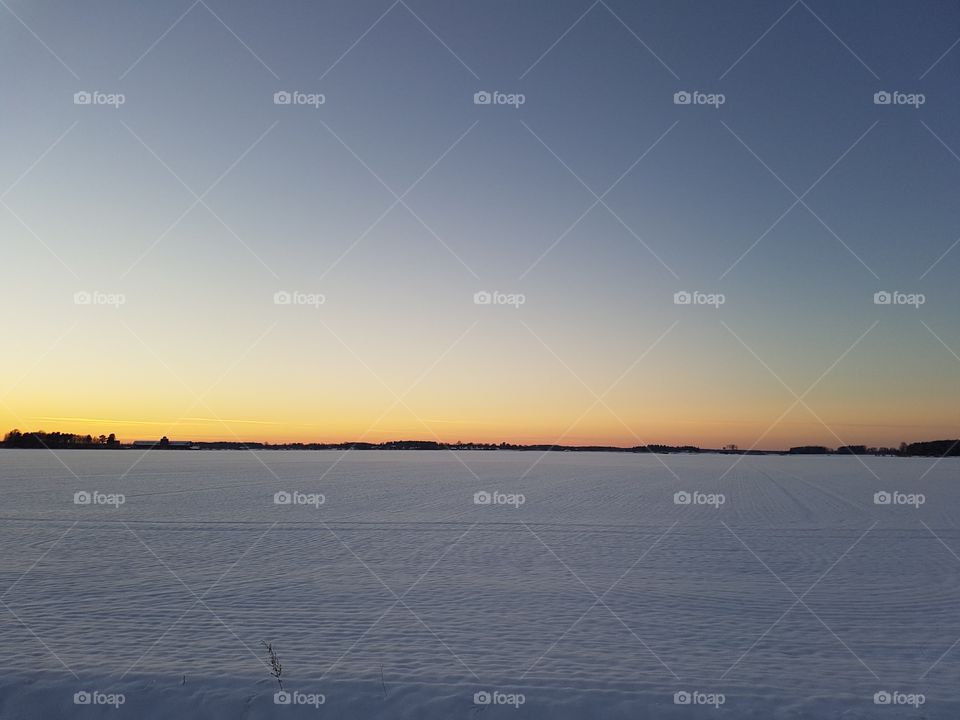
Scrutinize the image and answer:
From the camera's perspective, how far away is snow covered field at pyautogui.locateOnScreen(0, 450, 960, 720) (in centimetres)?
616

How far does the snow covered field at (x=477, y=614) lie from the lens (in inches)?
243

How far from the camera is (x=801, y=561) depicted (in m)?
12.8

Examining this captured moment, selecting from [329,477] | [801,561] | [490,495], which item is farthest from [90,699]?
[329,477]

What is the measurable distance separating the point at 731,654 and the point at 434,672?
3.15m

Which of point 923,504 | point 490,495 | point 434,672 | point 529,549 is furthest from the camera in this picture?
point 490,495

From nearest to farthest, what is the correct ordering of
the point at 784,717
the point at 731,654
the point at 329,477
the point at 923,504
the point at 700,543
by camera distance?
the point at 784,717
the point at 731,654
the point at 700,543
the point at 923,504
the point at 329,477

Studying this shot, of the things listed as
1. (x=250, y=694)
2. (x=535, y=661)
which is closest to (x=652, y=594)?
(x=535, y=661)

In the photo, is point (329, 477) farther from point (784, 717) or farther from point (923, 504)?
point (784, 717)

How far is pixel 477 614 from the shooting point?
888 cm

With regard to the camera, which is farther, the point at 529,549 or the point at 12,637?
the point at 529,549

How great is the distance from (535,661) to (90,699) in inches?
161

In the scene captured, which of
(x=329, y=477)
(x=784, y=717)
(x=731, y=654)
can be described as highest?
(x=329, y=477)

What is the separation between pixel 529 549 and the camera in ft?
44.6

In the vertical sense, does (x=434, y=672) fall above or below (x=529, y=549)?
below
